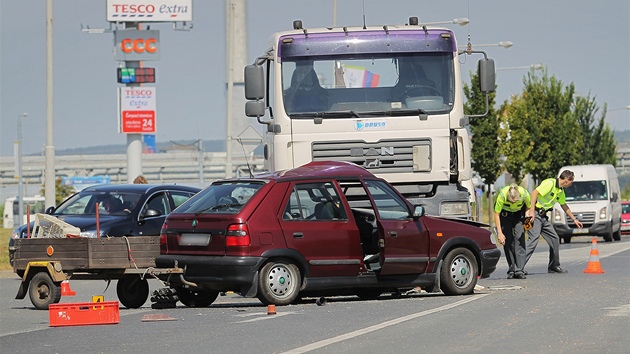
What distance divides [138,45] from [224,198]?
49.2m

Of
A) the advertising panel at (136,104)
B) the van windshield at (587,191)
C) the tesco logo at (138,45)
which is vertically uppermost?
the tesco logo at (138,45)

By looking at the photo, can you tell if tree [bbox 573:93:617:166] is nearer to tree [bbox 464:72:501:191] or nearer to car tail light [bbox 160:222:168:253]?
tree [bbox 464:72:501:191]

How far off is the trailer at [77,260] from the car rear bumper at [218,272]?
1.58 feet

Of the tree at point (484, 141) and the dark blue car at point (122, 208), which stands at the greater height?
the tree at point (484, 141)

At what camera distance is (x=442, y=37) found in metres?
19.1

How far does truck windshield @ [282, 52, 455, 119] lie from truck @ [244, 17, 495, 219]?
0.05 feet

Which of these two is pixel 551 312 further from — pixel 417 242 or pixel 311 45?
pixel 311 45

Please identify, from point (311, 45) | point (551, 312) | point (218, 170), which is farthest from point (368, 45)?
point (218, 170)

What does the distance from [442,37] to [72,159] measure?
13732 cm

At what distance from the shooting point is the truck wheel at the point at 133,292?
55.7 ft

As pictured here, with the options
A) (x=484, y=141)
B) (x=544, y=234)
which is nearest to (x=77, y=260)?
(x=544, y=234)

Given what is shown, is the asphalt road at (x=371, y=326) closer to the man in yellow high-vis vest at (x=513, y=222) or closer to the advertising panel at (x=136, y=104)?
the man in yellow high-vis vest at (x=513, y=222)

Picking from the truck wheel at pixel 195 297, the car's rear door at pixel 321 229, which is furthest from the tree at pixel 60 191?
the car's rear door at pixel 321 229

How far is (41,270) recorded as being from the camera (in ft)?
54.0
